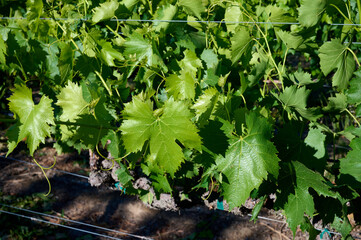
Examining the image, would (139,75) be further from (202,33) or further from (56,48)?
(56,48)

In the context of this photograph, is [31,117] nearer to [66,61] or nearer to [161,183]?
[66,61]

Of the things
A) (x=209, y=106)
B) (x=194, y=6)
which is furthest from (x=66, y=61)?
(x=209, y=106)

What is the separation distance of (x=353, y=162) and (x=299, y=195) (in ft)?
0.69

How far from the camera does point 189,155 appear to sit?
1416mm

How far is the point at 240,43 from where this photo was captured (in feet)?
4.29

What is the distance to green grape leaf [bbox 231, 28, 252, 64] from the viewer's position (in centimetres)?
129

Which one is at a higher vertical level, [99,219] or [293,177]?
Result: [293,177]

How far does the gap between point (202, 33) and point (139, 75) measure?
33 cm

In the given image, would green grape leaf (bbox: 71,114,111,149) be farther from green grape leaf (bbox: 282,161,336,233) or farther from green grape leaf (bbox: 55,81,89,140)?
green grape leaf (bbox: 282,161,336,233)

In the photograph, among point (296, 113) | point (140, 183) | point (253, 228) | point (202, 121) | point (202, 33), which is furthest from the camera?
point (253, 228)

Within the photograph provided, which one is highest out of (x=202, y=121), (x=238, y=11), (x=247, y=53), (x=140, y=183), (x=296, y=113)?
(x=238, y=11)

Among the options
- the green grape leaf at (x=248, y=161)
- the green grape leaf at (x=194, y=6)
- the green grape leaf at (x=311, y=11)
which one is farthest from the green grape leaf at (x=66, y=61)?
the green grape leaf at (x=311, y=11)

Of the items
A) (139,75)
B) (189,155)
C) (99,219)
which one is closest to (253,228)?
(99,219)

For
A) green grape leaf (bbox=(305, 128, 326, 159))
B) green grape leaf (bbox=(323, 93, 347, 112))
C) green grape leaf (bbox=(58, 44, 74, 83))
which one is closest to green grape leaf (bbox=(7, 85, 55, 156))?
green grape leaf (bbox=(58, 44, 74, 83))
